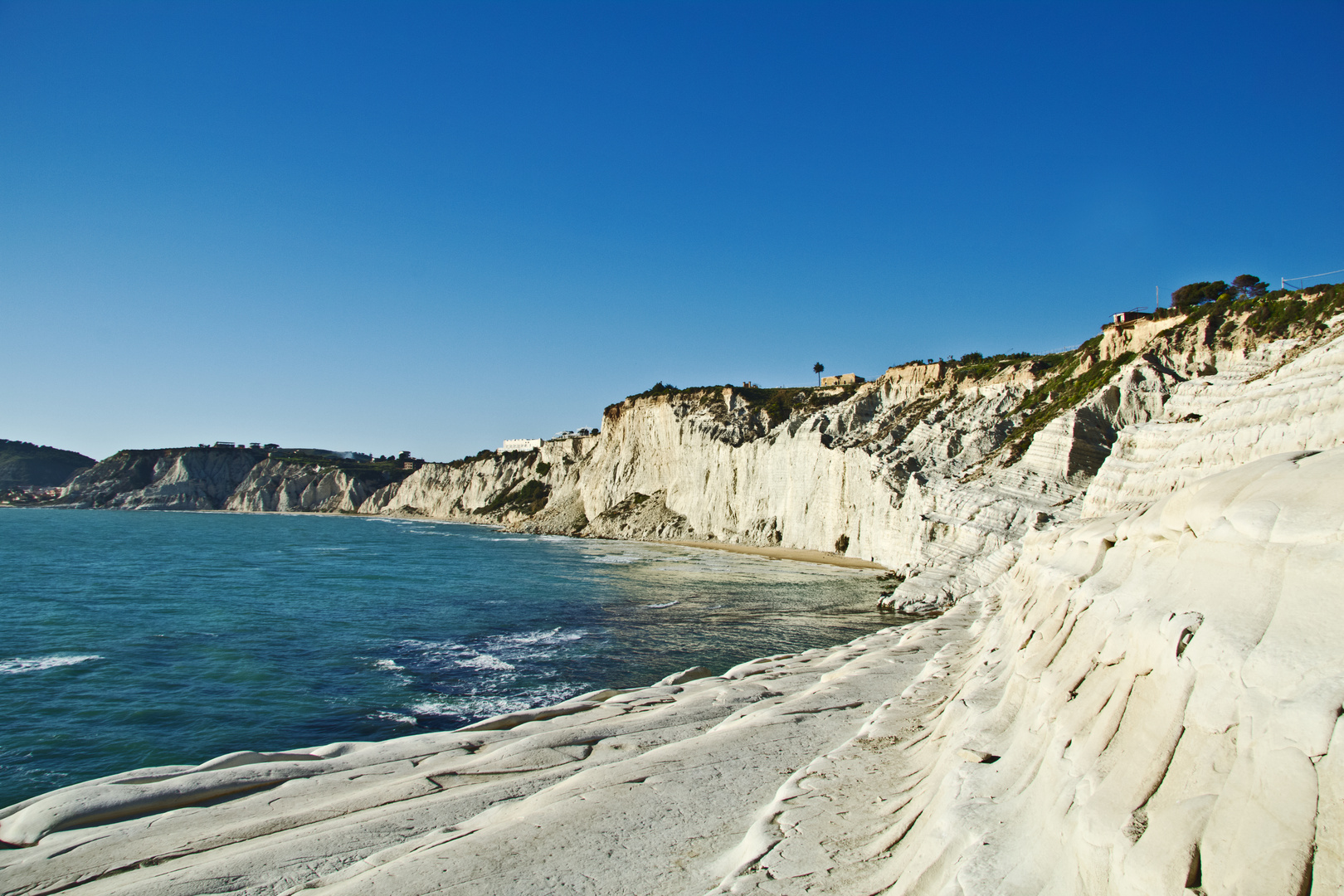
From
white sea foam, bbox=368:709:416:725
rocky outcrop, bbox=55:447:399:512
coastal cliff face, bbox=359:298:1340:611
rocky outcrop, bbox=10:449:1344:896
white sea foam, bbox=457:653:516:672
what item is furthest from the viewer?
rocky outcrop, bbox=55:447:399:512

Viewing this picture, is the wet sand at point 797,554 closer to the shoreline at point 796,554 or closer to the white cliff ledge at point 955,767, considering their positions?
the shoreline at point 796,554

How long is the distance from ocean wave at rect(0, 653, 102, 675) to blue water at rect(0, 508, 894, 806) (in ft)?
0.29

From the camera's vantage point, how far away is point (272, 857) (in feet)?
20.9

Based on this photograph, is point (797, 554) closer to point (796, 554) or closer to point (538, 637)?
point (796, 554)

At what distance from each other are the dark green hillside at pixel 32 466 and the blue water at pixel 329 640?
→ 182 meters

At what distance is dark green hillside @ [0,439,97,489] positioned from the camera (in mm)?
184375

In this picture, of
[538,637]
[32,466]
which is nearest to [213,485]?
[32,466]

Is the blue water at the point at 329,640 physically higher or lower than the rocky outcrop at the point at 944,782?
lower

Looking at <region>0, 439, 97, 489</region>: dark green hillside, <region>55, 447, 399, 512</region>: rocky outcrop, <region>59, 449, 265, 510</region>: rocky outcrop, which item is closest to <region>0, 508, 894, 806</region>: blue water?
<region>55, 447, 399, 512</region>: rocky outcrop

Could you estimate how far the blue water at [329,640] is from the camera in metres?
13.5

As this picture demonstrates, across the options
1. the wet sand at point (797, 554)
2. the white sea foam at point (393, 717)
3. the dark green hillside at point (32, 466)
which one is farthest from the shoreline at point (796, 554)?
the dark green hillside at point (32, 466)

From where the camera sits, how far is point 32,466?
189 metres

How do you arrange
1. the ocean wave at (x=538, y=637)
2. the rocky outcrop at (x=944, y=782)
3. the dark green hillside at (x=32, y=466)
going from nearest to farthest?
the rocky outcrop at (x=944, y=782) < the ocean wave at (x=538, y=637) < the dark green hillside at (x=32, y=466)

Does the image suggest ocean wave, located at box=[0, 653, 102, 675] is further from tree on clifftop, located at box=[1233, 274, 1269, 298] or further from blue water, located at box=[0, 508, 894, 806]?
tree on clifftop, located at box=[1233, 274, 1269, 298]
